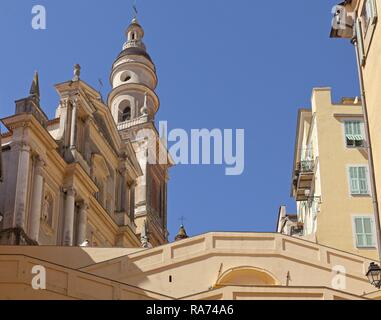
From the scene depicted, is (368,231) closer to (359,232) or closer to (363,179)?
(359,232)

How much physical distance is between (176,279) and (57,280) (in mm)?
5931

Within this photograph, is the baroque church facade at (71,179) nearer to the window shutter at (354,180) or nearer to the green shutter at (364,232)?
the window shutter at (354,180)

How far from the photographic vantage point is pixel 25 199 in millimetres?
38625

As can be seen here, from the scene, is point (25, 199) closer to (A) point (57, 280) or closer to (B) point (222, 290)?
(A) point (57, 280)

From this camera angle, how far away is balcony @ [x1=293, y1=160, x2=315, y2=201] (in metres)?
40.2

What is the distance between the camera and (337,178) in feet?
123

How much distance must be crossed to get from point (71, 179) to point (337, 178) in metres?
13.4

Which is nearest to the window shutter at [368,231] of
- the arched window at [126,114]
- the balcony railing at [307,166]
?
the balcony railing at [307,166]

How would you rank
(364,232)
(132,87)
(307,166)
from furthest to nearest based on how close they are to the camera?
1. (132,87)
2. (307,166)
3. (364,232)

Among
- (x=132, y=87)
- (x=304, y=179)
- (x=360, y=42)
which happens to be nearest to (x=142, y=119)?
(x=132, y=87)

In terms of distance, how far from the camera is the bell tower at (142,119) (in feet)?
215

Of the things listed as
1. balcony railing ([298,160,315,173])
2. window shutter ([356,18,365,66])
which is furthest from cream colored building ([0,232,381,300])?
balcony railing ([298,160,315,173])

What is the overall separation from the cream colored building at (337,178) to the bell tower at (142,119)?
83.3 ft
